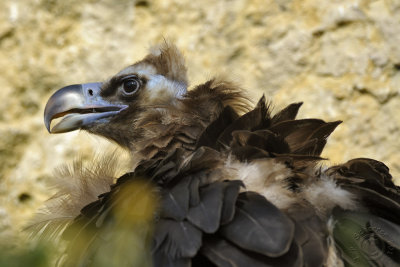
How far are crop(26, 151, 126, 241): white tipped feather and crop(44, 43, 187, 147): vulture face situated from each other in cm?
33

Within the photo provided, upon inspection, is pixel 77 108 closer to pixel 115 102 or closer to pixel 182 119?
pixel 115 102

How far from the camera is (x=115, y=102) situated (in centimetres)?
262

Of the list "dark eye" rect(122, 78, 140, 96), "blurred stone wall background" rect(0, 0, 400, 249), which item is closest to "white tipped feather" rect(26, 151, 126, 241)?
"dark eye" rect(122, 78, 140, 96)

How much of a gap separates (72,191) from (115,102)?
64 centimetres

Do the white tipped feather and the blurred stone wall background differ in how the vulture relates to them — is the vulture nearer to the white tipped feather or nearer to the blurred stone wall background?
the white tipped feather

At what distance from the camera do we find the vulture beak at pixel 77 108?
8.14 ft

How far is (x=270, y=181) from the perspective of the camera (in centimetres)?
175

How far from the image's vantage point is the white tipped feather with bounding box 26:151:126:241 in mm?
1985

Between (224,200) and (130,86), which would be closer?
(224,200)

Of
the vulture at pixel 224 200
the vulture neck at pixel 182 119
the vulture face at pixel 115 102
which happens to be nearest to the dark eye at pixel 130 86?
the vulture face at pixel 115 102

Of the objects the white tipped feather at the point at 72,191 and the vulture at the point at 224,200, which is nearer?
the vulture at the point at 224,200

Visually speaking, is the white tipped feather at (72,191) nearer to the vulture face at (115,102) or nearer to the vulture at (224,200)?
the vulture at (224,200)

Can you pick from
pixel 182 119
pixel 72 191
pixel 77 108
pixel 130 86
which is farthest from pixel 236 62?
pixel 72 191

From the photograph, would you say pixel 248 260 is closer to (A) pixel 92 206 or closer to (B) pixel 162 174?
(B) pixel 162 174
